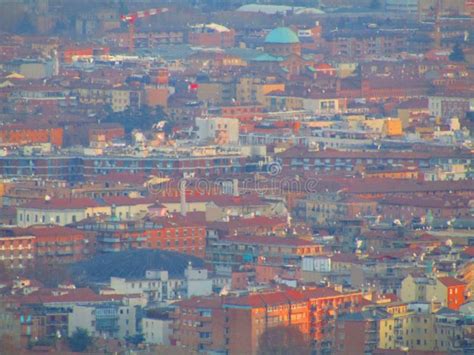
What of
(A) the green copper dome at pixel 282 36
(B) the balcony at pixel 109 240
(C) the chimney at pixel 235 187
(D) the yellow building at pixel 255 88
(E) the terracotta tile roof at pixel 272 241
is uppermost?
(E) the terracotta tile roof at pixel 272 241

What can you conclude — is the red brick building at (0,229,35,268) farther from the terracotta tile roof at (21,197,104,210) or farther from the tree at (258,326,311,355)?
the tree at (258,326,311,355)

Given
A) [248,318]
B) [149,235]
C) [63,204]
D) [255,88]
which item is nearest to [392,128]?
[255,88]

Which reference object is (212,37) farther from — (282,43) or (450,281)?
(450,281)

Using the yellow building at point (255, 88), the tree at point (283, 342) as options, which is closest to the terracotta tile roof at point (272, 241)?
the tree at point (283, 342)

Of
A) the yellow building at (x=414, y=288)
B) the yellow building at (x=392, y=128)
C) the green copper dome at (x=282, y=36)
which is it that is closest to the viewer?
the yellow building at (x=414, y=288)

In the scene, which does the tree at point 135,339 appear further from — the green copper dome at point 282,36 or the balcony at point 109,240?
the green copper dome at point 282,36

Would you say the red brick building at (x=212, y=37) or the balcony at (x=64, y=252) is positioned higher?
the balcony at (x=64, y=252)

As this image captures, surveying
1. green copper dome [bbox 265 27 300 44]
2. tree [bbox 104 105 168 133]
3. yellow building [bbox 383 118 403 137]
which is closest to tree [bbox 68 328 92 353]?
yellow building [bbox 383 118 403 137]

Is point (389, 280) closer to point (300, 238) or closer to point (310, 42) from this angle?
point (300, 238)
